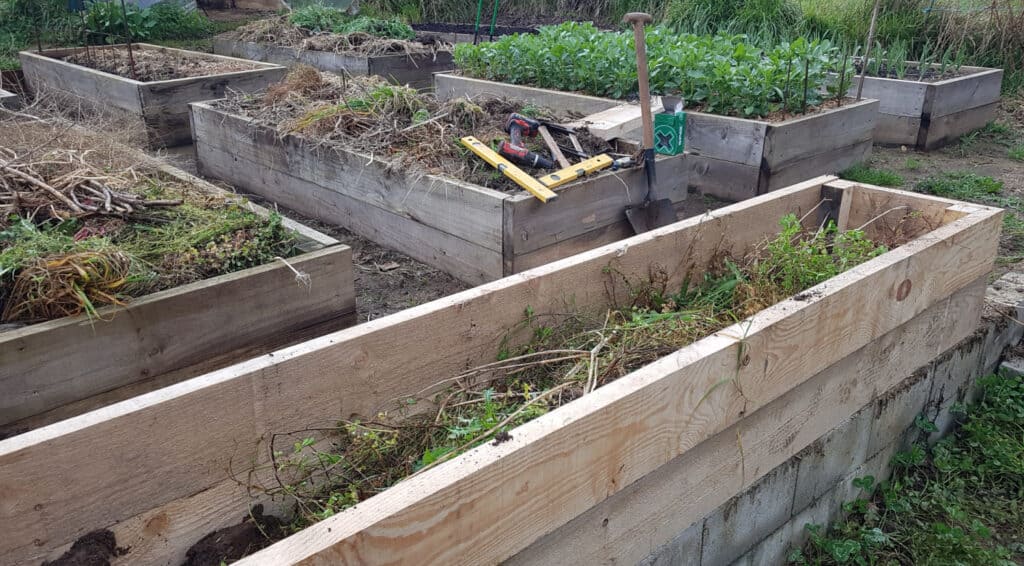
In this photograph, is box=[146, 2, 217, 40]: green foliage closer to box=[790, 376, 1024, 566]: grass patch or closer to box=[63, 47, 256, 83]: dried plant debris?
box=[63, 47, 256, 83]: dried plant debris

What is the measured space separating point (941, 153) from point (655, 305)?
5.71 m

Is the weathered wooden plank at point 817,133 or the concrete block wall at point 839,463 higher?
the weathered wooden plank at point 817,133

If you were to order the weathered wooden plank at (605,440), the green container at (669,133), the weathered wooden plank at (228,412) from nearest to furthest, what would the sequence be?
the weathered wooden plank at (605,440) < the weathered wooden plank at (228,412) < the green container at (669,133)

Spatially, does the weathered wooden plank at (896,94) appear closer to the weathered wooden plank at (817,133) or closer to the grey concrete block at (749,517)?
the weathered wooden plank at (817,133)

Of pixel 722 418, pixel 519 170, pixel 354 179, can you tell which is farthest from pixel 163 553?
pixel 354 179

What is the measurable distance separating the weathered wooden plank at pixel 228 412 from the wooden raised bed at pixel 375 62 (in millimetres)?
6213

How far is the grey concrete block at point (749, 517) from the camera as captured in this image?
2.53 metres

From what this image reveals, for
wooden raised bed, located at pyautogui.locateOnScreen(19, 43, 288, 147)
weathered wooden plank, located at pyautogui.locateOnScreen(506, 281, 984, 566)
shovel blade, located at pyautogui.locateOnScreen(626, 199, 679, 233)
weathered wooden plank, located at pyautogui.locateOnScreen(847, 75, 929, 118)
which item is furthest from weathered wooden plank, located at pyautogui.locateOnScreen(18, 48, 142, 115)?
weathered wooden plank, located at pyautogui.locateOnScreen(847, 75, 929, 118)

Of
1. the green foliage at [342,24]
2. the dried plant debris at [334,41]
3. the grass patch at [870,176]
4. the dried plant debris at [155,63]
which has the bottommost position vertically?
the grass patch at [870,176]

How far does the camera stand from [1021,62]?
9359 mm

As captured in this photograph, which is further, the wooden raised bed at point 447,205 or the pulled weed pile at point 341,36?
the pulled weed pile at point 341,36

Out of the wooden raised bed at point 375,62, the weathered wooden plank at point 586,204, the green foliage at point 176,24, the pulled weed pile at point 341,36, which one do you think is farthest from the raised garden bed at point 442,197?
the green foliage at point 176,24

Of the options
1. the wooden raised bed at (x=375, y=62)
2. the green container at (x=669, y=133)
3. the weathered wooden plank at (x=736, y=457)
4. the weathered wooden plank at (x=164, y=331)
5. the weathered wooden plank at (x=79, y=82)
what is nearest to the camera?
the weathered wooden plank at (x=736, y=457)

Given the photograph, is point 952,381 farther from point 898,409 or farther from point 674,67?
point 674,67
